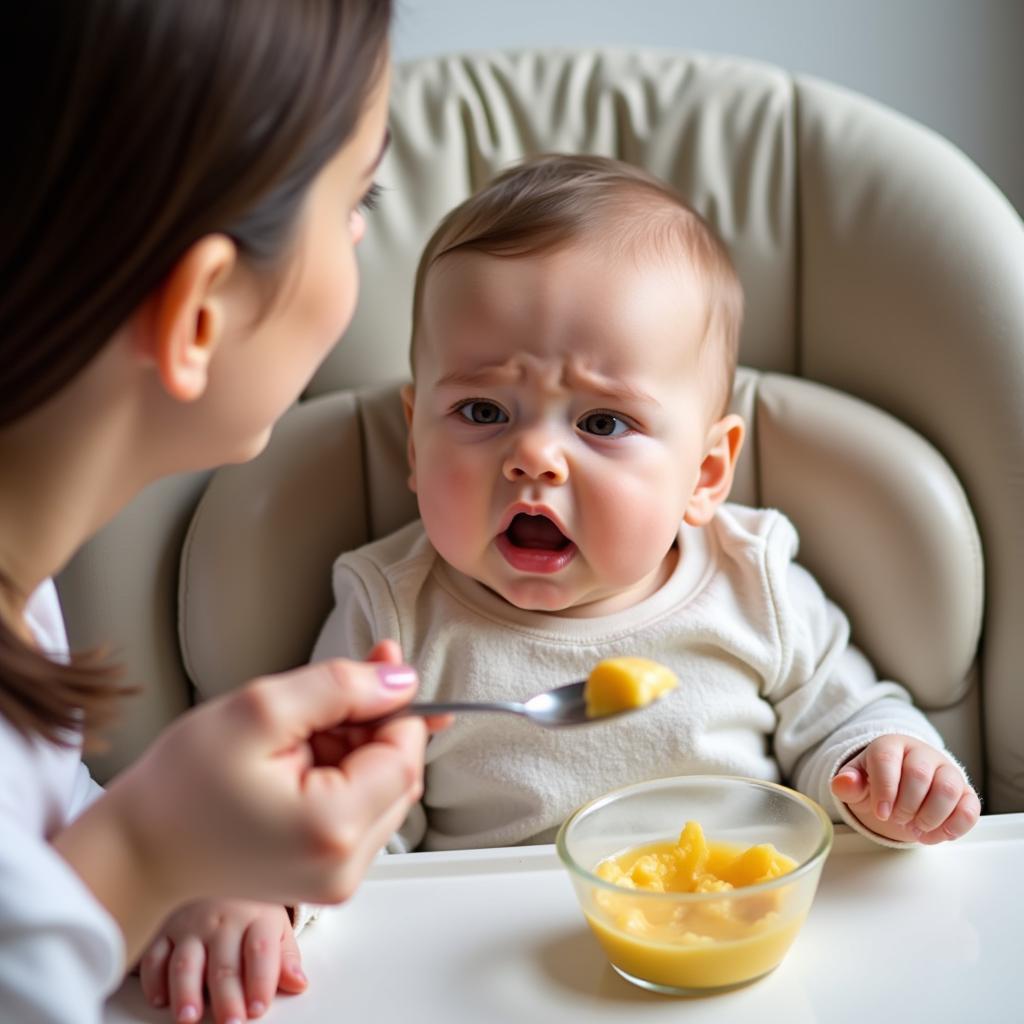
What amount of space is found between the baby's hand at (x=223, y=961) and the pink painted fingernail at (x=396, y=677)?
0.90ft

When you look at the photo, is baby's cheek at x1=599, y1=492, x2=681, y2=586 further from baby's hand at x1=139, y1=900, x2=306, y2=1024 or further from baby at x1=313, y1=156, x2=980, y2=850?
baby's hand at x1=139, y1=900, x2=306, y2=1024

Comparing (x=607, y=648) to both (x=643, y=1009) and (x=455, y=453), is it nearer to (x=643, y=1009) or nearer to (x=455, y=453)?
(x=455, y=453)

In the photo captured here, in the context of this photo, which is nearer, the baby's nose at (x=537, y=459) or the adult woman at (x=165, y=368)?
the adult woman at (x=165, y=368)

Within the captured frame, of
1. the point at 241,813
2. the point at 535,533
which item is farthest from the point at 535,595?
the point at 241,813

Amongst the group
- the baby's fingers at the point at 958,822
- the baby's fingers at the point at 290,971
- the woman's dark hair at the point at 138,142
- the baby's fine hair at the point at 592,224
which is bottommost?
the baby's fingers at the point at 290,971

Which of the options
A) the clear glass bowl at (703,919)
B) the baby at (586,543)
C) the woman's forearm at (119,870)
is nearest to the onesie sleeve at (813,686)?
the baby at (586,543)

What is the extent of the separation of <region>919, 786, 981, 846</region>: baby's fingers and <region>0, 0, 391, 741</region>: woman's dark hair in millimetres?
659

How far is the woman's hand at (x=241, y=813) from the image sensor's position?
0.69m

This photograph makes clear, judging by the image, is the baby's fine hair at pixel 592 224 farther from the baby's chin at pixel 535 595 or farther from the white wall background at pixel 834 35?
the white wall background at pixel 834 35

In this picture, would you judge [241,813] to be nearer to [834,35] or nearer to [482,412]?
[482,412]

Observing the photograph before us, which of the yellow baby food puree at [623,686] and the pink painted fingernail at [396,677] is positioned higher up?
the pink painted fingernail at [396,677]

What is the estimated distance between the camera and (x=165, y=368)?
2.30ft

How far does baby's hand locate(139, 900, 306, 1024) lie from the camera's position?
895 mm

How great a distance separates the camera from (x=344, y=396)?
4.33ft
